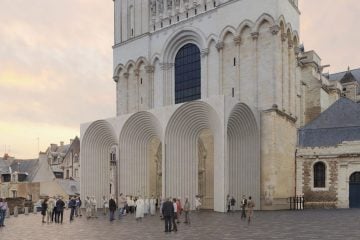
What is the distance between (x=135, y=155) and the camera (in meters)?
35.6

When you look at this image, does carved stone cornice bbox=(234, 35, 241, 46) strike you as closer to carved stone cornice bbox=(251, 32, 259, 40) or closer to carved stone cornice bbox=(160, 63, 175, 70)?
carved stone cornice bbox=(251, 32, 259, 40)

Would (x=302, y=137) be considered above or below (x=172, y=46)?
below

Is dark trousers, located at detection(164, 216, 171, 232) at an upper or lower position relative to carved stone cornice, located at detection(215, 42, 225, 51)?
lower

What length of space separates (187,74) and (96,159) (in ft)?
34.8

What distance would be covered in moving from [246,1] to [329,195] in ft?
52.0

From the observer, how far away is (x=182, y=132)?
31.8m

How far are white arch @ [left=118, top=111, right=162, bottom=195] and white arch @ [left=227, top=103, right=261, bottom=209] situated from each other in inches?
236

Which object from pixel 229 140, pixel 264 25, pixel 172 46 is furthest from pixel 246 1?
pixel 229 140

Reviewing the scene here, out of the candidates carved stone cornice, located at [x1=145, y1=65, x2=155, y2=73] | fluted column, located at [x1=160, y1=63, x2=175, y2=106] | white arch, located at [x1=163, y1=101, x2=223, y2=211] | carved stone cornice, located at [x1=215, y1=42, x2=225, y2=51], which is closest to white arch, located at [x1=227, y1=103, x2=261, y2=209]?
white arch, located at [x1=163, y1=101, x2=223, y2=211]

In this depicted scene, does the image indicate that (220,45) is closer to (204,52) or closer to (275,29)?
(204,52)

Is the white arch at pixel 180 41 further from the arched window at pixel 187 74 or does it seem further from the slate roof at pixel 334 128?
the slate roof at pixel 334 128

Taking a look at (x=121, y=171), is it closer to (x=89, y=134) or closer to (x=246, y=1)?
(x=89, y=134)

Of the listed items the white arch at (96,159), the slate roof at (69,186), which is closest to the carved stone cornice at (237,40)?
the white arch at (96,159)

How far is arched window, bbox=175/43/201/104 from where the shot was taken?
39.4 meters
